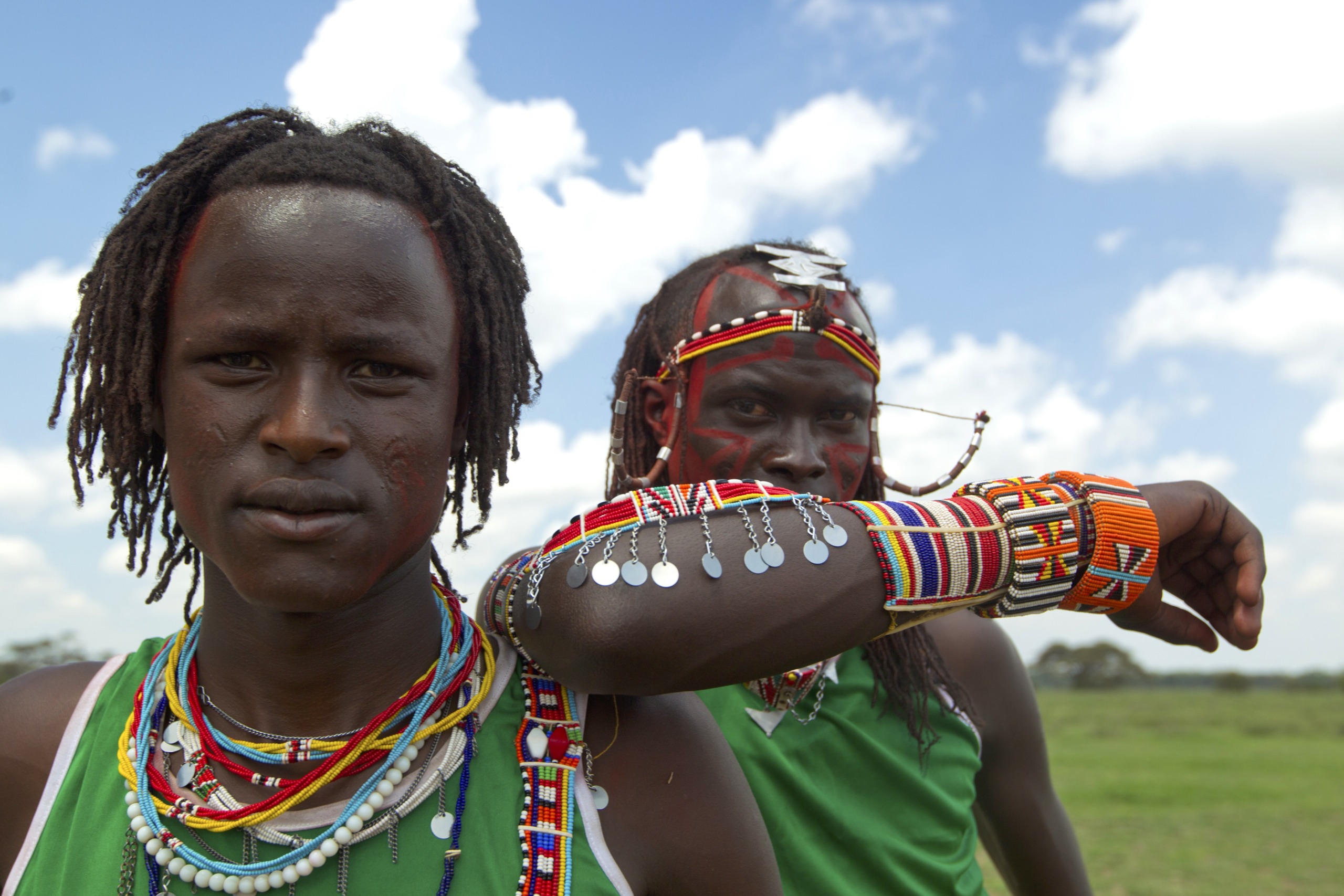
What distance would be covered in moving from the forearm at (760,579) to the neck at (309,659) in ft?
0.99

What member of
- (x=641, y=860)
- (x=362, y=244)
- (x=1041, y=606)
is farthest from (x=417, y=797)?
(x=1041, y=606)

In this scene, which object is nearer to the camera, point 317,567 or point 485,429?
point 317,567

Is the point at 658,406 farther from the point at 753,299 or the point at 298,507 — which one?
the point at 298,507

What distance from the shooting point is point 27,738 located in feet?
6.69

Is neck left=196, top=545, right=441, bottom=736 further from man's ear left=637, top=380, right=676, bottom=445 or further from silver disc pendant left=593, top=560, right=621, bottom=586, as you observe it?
man's ear left=637, top=380, right=676, bottom=445

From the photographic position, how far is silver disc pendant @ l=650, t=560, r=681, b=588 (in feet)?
5.59

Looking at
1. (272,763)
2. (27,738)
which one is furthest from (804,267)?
(27,738)

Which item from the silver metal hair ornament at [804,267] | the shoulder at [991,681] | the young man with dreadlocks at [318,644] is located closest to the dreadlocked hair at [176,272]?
the young man with dreadlocks at [318,644]

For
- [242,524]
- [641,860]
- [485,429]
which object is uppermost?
[485,429]

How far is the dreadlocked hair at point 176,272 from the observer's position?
2008mm

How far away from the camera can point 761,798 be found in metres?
2.74

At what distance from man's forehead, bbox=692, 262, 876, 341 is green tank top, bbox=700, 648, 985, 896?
99cm

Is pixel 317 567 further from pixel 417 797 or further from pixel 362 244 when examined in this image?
pixel 362 244

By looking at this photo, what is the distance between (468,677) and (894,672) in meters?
1.48
